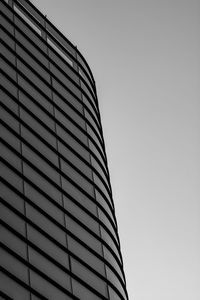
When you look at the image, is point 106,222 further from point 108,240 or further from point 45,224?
point 45,224

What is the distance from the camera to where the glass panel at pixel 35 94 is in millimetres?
39844

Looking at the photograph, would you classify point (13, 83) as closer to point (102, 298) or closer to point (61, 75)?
point (61, 75)

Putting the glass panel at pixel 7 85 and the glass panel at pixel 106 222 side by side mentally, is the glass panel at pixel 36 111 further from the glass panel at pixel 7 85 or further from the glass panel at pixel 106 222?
the glass panel at pixel 106 222

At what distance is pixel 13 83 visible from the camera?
38656mm

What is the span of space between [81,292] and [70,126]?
36.7 ft

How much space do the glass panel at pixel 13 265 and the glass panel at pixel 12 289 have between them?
1.52 ft

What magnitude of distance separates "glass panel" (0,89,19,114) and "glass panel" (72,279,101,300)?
8818mm

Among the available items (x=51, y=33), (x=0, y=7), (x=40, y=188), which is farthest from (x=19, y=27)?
(x=40, y=188)

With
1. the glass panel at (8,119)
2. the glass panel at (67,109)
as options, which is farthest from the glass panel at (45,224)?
the glass panel at (67,109)

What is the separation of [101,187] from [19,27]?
32.7 feet

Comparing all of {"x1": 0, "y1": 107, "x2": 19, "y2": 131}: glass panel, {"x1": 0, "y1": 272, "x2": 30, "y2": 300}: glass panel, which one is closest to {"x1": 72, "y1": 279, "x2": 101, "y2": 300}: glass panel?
{"x1": 0, "y1": 272, "x2": 30, "y2": 300}: glass panel

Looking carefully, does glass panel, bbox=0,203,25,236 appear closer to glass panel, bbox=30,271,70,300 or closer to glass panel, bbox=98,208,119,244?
glass panel, bbox=30,271,70,300

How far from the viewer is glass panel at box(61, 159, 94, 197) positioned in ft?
129

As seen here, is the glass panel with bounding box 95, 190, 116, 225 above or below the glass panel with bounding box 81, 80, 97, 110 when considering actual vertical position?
below
